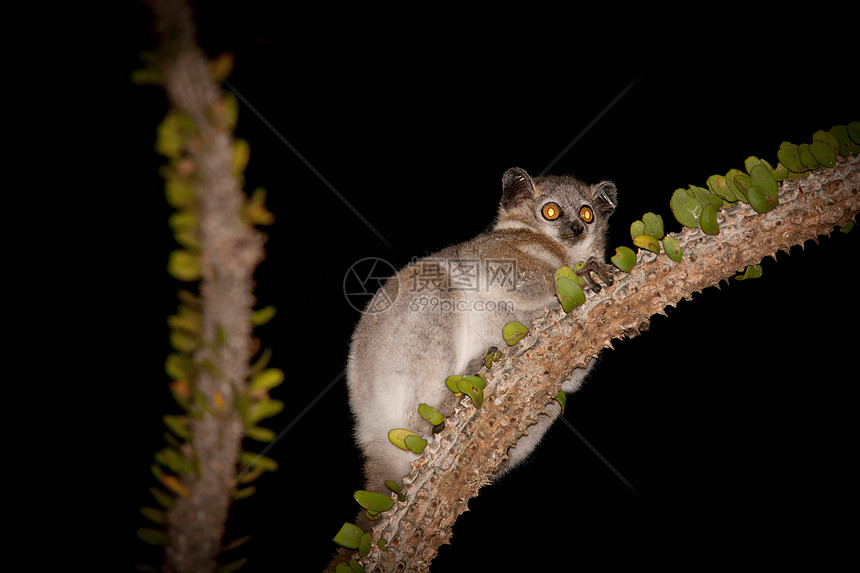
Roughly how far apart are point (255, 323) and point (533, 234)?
3418 mm

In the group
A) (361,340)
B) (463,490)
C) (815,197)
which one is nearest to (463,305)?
(361,340)

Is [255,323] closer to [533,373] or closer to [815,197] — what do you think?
[533,373]

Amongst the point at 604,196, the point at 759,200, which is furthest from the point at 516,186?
the point at 759,200

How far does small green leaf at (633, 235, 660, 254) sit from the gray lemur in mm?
456

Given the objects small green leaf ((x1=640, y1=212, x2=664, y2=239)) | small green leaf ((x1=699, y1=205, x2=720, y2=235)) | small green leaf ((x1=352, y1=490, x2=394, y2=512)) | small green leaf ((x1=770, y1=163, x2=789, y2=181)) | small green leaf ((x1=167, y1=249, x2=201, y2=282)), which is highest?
small green leaf ((x1=770, y1=163, x2=789, y2=181))

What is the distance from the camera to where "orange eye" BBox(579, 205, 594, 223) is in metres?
4.24

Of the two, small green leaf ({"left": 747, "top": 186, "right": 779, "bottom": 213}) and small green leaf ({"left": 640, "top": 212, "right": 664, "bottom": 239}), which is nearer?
small green leaf ({"left": 747, "top": 186, "right": 779, "bottom": 213})

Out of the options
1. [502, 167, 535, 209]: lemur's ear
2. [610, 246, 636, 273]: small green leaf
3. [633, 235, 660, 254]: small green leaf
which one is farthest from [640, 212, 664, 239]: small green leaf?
[502, 167, 535, 209]: lemur's ear

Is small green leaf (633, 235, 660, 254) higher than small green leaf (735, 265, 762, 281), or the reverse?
small green leaf (735, 265, 762, 281)

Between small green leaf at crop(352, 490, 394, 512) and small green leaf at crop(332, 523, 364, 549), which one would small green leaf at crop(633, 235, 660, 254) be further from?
small green leaf at crop(332, 523, 364, 549)

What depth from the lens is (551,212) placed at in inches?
163

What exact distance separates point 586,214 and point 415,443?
2.65 metres

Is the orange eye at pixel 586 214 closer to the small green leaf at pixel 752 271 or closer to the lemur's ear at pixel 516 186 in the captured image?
the lemur's ear at pixel 516 186

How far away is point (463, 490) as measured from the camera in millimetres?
2414
